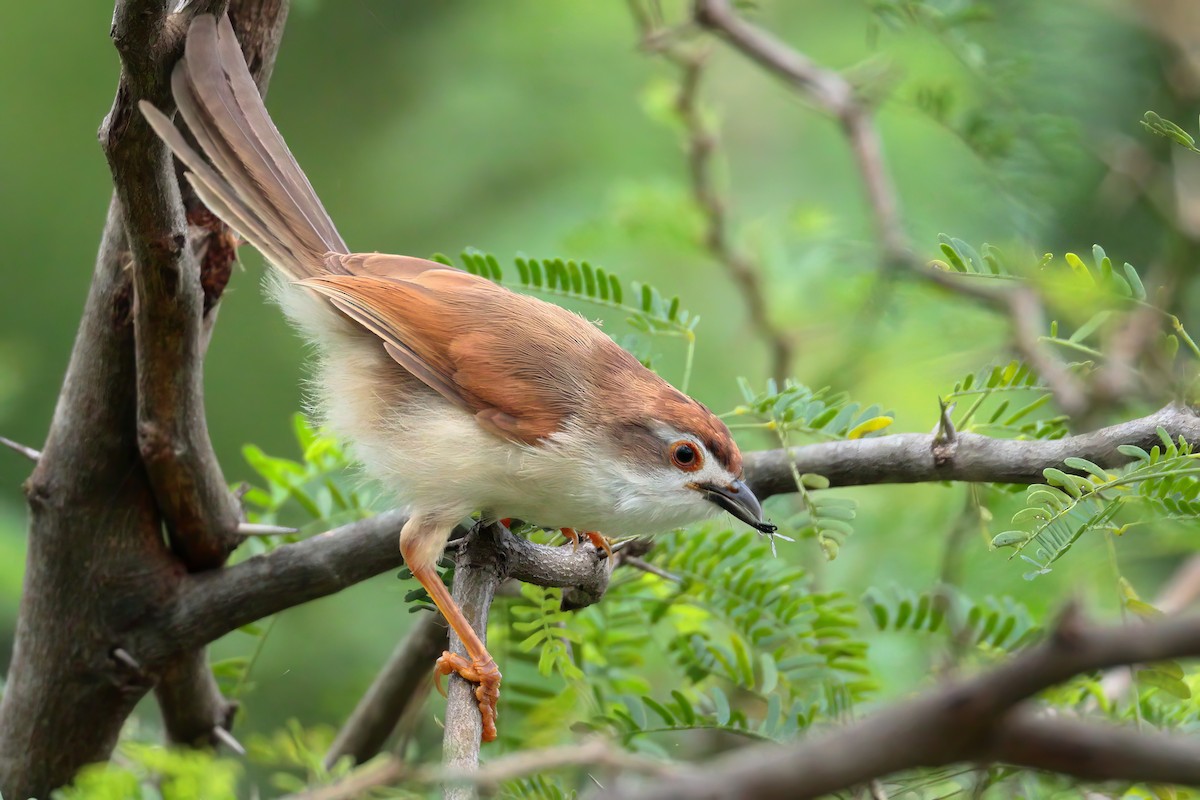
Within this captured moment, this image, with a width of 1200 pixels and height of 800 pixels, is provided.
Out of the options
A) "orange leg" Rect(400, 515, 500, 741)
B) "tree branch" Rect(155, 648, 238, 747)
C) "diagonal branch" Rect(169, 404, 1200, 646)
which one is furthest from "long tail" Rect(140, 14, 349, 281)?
"tree branch" Rect(155, 648, 238, 747)

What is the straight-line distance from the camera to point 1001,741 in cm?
98

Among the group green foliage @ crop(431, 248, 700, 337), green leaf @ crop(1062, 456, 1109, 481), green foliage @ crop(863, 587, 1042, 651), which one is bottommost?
green foliage @ crop(863, 587, 1042, 651)

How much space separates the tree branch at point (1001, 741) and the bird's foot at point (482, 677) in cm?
190

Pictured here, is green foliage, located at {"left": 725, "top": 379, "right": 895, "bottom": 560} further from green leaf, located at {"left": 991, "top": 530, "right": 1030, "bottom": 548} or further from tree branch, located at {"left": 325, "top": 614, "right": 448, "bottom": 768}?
tree branch, located at {"left": 325, "top": 614, "right": 448, "bottom": 768}

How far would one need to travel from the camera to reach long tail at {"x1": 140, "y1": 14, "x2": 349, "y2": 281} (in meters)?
2.76

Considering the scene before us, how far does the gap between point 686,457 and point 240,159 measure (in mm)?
1561

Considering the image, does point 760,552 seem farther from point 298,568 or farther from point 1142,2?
point 1142,2

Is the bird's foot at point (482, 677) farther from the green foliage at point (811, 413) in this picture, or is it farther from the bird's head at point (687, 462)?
the green foliage at point (811, 413)

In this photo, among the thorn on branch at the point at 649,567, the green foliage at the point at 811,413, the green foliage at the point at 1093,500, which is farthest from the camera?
the thorn on branch at the point at 649,567

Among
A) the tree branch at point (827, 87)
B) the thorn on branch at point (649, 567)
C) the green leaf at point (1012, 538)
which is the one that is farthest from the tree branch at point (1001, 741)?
the tree branch at point (827, 87)

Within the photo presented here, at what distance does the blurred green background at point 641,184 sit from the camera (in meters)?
4.03

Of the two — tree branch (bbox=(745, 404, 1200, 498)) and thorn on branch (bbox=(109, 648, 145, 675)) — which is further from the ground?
tree branch (bbox=(745, 404, 1200, 498))

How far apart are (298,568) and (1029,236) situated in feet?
8.56

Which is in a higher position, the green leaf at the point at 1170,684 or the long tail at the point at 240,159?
the long tail at the point at 240,159
